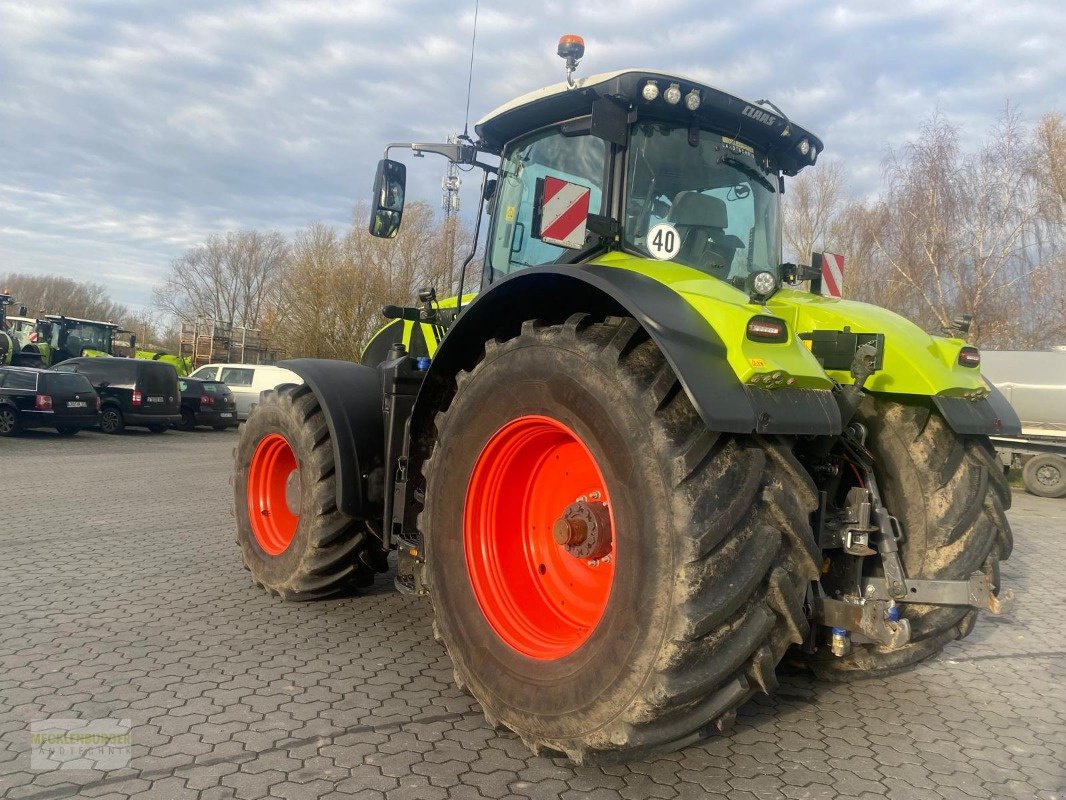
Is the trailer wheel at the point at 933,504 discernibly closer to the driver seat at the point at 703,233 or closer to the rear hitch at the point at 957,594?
the rear hitch at the point at 957,594

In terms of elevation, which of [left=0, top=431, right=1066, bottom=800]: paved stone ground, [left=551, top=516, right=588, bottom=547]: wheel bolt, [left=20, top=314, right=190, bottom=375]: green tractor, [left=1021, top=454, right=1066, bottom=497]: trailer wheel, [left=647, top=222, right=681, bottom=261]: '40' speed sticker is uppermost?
[left=647, top=222, right=681, bottom=261]: '40' speed sticker

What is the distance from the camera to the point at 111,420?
18047 millimetres

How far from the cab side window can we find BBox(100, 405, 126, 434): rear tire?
1666 centimetres

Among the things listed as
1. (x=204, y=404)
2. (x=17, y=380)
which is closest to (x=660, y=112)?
(x=17, y=380)

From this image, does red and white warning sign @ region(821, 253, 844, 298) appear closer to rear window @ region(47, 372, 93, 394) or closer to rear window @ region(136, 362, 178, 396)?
rear window @ region(47, 372, 93, 394)

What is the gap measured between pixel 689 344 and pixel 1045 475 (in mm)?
14041

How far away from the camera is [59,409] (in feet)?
51.8

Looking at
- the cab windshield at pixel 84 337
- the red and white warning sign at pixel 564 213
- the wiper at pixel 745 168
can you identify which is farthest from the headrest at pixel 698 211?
the cab windshield at pixel 84 337

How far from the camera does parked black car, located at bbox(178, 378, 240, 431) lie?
2023 centimetres

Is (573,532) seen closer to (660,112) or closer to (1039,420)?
(660,112)

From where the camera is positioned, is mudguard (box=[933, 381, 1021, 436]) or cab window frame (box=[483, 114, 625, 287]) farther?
cab window frame (box=[483, 114, 625, 287])

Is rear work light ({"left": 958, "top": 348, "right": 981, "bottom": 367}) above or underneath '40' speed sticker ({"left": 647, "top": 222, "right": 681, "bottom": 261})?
underneath

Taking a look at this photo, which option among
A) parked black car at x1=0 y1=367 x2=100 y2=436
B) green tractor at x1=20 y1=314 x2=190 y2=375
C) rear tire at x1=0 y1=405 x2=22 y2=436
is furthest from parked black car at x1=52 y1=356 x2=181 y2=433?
green tractor at x1=20 y1=314 x2=190 y2=375

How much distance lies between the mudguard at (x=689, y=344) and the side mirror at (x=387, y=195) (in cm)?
144
